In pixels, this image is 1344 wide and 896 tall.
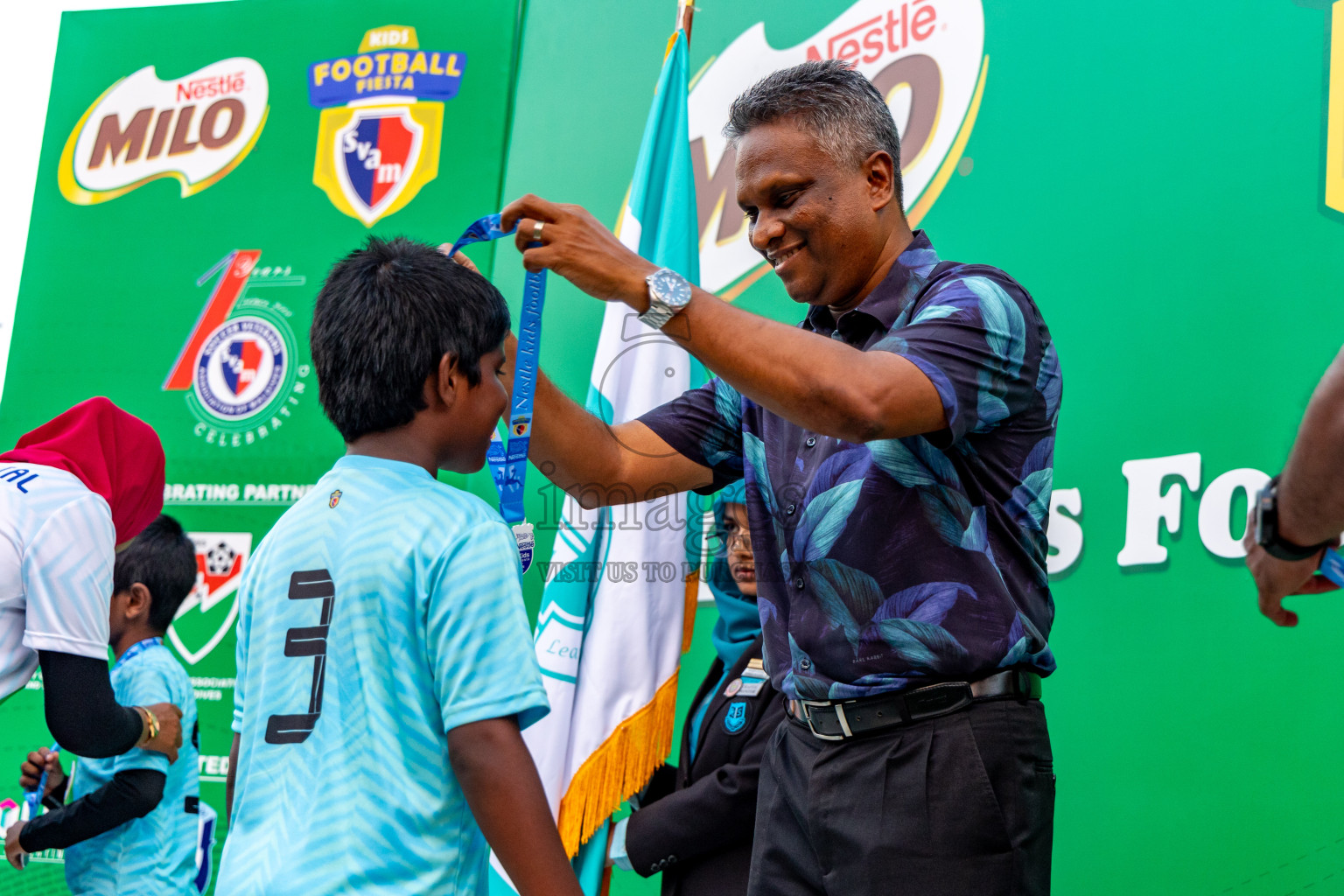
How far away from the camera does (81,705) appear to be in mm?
1773

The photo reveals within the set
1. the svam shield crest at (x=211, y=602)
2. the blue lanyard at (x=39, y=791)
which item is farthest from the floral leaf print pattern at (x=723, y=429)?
the svam shield crest at (x=211, y=602)

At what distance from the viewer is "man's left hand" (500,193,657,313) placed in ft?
4.37

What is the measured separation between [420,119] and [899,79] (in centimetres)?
167

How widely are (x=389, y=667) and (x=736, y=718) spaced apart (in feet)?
4.47

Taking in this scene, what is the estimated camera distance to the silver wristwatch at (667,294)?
1341mm

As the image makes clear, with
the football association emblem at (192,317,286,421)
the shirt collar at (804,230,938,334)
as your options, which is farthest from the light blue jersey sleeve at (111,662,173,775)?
the shirt collar at (804,230,938,334)

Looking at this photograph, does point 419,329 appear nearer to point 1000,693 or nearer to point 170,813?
point 1000,693

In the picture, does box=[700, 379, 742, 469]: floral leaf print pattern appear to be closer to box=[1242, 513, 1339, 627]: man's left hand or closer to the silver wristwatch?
Result: the silver wristwatch

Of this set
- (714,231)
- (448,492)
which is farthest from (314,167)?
(448,492)

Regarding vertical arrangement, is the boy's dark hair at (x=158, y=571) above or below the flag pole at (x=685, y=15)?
below

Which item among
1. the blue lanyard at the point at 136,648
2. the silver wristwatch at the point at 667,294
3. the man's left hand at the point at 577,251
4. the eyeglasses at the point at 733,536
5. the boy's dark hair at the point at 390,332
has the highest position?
the man's left hand at the point at 577,251

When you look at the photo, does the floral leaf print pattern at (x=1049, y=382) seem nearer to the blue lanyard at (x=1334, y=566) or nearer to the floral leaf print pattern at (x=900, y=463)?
the floral leaf print pattern at (x=900, y=463)

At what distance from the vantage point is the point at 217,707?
3.58 metres

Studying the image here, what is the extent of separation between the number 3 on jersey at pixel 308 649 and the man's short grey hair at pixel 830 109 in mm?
982
